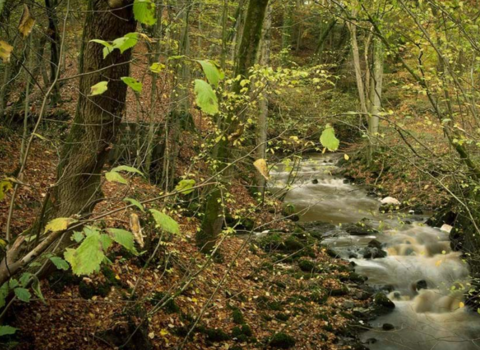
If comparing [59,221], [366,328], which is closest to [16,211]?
[59,221]

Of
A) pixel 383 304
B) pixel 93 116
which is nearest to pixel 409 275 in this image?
pixel 383 304

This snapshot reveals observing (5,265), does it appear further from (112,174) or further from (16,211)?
(16,211)

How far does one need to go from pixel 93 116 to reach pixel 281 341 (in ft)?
16.1

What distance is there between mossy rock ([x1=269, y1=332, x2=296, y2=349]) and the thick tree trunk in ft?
13.7

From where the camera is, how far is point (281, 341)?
6695 millimetres

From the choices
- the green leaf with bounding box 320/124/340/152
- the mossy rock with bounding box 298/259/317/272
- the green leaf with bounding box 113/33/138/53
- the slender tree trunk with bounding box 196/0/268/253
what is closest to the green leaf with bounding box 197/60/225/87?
the green leaf with bounding box 113/33/138/53

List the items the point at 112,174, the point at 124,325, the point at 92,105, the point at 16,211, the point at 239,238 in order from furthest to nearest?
the point at 239,238 < the point at 16,211 < the point at 124,325 < the point at 92,105 < the point at 112,174

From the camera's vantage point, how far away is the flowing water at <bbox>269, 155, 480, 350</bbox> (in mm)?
7703

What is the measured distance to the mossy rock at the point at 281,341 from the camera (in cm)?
664

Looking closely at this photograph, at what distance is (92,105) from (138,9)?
2098 millimetres

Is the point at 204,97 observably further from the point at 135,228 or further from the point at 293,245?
the point at 293,245

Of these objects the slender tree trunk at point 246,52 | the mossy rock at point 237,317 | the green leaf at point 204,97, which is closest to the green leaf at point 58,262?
the green leaf at point 204,97

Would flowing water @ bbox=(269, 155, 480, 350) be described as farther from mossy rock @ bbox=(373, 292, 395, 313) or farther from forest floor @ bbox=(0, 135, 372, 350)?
forest floor @ bbox=(0, 135, 372, 350)

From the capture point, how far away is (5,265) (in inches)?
87.7
